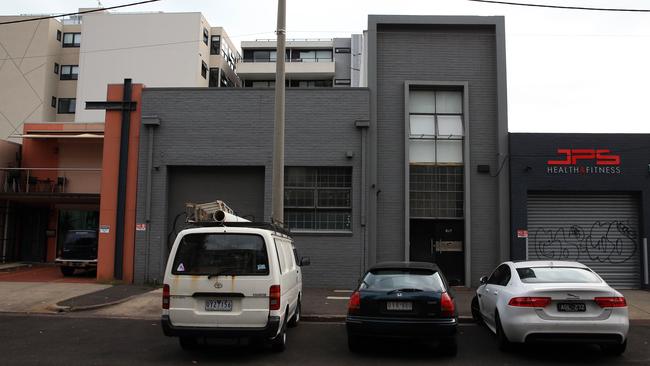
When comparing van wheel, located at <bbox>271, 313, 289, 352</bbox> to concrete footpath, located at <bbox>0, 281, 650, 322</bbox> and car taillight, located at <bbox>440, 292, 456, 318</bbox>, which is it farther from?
concrete footpath, located at <bbox>0, 281, 650, 322</bbox>

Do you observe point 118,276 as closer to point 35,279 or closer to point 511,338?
point 35,279

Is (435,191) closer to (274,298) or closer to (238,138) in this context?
(238,138)

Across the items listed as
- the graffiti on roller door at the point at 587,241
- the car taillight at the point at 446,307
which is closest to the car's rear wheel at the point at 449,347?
the car taillight at the point at 446,307

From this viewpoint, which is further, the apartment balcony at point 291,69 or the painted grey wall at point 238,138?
the apartment balcony at point 291,69

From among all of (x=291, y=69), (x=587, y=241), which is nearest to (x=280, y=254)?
(x=587, y=241)

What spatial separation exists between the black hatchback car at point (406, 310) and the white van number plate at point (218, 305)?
5.94ft

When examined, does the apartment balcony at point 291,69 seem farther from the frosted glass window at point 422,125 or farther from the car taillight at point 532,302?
the car taillight at point 532,302

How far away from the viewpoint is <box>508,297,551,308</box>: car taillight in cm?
782

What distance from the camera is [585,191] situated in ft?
54.6

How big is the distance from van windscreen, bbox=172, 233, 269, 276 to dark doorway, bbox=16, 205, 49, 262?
18.4m

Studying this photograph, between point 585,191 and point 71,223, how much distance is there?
20.1 m

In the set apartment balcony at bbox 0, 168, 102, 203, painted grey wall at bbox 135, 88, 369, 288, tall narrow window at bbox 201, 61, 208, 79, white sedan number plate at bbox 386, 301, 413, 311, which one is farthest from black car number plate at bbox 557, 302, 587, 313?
tall narrow window at bbox 201, 61, 208, 79

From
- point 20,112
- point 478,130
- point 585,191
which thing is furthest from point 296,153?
point 20,112

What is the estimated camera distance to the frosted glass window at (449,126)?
17.1 metres
